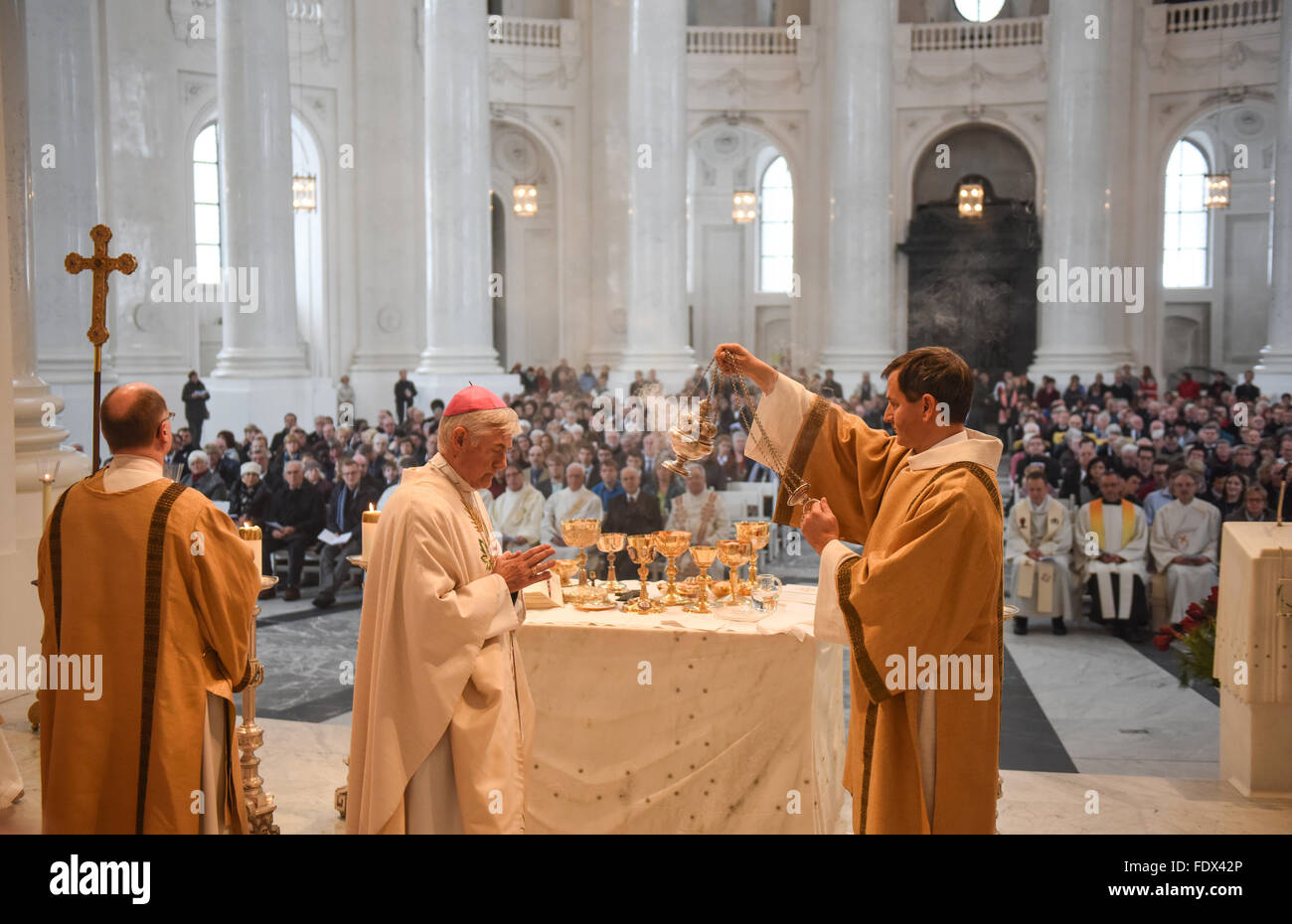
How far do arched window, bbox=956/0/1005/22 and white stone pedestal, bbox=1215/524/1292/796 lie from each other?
2079cm

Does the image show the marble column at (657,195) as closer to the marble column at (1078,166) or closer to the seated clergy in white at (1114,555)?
the marble column at (1078,166)

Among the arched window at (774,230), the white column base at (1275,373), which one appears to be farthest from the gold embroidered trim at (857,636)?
the arched window at (774,230)

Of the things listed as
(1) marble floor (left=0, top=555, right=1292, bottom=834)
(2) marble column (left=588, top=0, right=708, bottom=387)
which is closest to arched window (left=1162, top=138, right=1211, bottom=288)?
(2) marble column (left=588, top=0, right=708, bottom=387)

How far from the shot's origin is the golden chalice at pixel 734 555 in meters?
4.98

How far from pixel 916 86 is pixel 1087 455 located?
45.9 feet

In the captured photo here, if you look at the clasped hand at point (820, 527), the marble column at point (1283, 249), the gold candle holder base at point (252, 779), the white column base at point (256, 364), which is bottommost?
the gold candle holder base at point (252, 779)

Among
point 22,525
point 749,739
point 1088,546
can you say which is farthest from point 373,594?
point 1088,546

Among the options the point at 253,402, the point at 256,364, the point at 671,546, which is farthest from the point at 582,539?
the point at 256,364

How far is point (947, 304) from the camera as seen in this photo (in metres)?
24.8

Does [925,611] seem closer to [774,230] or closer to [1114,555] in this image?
[1114,555]

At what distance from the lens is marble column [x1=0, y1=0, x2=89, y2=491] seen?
6734mm

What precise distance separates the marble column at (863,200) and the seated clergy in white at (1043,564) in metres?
10.3

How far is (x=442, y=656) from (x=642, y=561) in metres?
1.73
